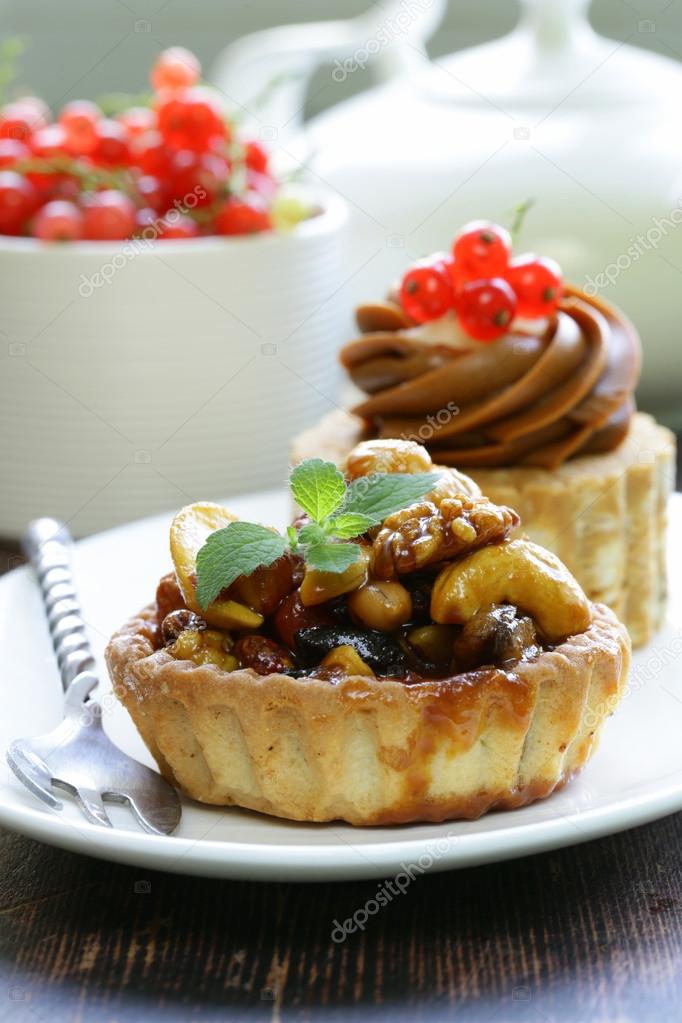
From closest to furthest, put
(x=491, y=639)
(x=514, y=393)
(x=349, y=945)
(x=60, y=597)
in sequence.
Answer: (x=349, y=945), (x=491, y=639), (x=60, y=597), (x=514, y=393)

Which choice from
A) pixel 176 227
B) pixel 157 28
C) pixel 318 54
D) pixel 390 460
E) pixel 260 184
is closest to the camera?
pixel 390 460

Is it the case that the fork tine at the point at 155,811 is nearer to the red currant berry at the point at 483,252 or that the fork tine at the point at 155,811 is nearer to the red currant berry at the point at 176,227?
the red currant berry at the point at 483,252

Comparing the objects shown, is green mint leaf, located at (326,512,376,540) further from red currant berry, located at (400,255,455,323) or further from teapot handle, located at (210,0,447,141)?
teapot handle, located at (210,0,447,141)

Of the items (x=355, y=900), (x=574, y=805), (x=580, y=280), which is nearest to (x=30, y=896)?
(x=355, y=900)

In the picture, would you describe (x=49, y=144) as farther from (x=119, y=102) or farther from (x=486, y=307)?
(x=486, y=307)

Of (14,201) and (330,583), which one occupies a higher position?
(330,583)

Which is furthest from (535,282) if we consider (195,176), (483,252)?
(195,176)

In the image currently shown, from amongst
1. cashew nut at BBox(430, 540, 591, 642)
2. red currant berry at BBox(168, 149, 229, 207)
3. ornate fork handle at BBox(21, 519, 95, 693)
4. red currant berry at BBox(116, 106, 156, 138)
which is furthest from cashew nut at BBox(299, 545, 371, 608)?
red currant berry at BBox(116, 106, 156, 138)

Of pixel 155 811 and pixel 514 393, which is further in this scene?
pixel 514 393
